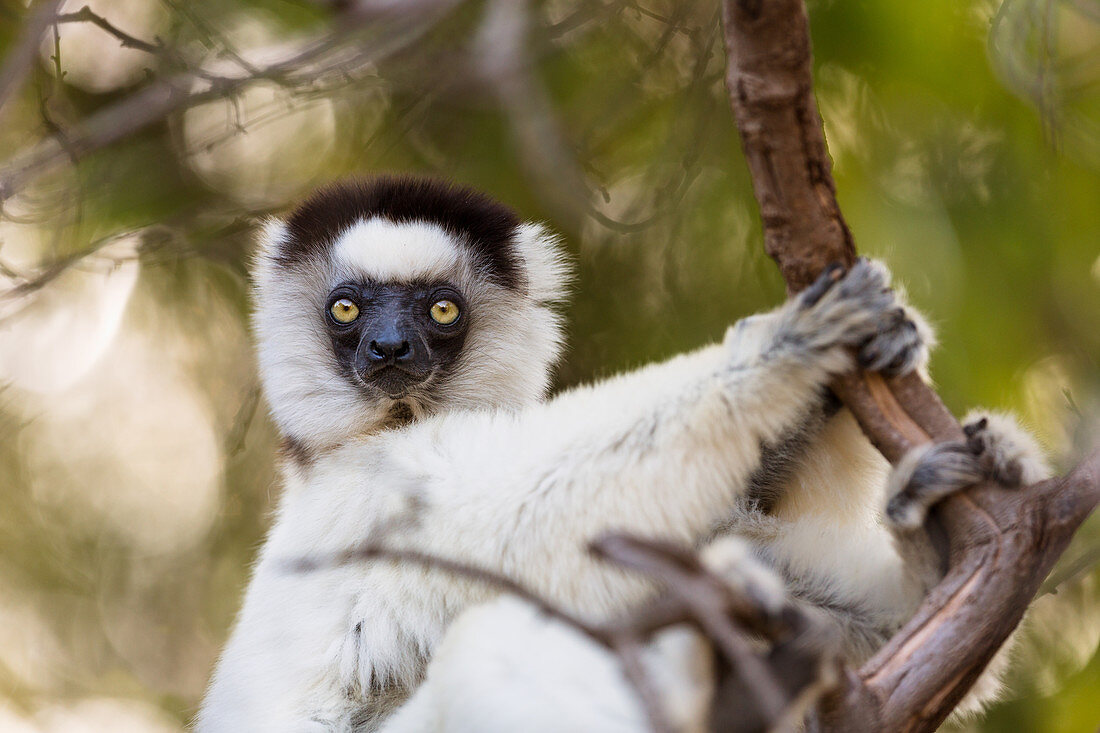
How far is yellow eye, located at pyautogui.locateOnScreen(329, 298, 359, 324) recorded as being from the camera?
435 cm

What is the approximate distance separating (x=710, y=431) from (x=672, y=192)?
9.70 ft

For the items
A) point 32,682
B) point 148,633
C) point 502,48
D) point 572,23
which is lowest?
point 32,682

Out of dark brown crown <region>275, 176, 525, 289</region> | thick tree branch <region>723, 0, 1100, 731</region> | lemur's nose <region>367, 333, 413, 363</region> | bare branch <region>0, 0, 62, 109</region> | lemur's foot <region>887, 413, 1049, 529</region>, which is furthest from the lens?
dark brown crown <region>275, 176, 525, 289</region>

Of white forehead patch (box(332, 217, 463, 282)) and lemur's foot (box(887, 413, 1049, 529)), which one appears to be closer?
lemur's foot (box(887, 413, 1049, 529))

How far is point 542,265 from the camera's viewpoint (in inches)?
193

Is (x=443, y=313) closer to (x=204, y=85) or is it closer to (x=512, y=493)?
(x=512, y=493)

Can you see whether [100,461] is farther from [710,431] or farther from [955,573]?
[955,573]

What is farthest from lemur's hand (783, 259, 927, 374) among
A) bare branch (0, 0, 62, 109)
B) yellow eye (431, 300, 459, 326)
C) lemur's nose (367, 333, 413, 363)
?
bare branch (0, 0, 62, 109)

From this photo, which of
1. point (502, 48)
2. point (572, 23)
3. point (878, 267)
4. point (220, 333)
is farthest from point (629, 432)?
point (220, 333)

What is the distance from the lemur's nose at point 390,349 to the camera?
4.07 meters

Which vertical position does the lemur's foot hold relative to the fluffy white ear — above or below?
below

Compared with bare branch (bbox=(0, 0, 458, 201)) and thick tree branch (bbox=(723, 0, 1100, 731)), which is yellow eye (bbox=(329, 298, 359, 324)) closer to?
bare branch (bbox=(0, 0, 458, 201))

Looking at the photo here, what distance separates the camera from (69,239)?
16.9 feet

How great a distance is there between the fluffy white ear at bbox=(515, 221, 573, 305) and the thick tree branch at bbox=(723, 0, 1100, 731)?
2.23m
